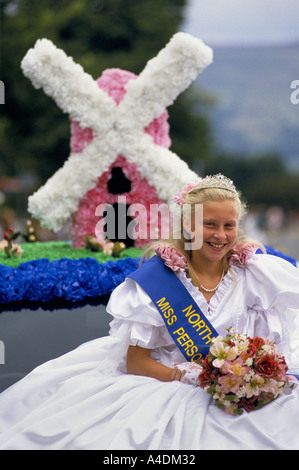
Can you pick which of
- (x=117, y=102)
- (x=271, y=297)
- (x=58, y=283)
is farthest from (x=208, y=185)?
(x=117, y=102)

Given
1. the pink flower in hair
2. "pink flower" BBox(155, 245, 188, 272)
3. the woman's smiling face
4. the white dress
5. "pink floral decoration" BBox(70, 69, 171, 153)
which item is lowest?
the white dress

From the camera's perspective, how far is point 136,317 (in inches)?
114

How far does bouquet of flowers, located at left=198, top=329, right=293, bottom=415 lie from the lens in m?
2.56

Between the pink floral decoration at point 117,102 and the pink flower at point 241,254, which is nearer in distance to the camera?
the pink flower at point 241,254

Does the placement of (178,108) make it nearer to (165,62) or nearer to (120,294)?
(165,62)

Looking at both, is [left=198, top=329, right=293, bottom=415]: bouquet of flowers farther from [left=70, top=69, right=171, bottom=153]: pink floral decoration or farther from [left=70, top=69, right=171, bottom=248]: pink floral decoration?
[left=70, top=69, right=171, bottom=153]: pink floral decoration

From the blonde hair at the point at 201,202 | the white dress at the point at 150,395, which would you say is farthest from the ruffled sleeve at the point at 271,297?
the blonde hair at the point at 201,202

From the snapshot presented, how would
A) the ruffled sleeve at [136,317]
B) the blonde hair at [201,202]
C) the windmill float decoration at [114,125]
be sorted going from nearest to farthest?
the ruffled sleeve at [136,317], the blonde hair at [201,202], the windmill float decoration at [114,125]

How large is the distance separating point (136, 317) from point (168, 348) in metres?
0.28

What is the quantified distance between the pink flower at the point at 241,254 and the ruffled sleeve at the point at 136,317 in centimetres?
44

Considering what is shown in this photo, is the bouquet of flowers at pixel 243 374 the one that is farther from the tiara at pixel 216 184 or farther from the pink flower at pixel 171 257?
the tiara at pixel 216 184

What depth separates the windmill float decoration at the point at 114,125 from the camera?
5410 mm

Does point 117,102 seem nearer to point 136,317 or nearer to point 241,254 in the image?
point 241,254

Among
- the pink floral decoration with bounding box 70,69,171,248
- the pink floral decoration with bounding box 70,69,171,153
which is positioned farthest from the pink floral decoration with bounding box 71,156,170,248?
the pink floral decoration with bounding box 70,69,171,153
